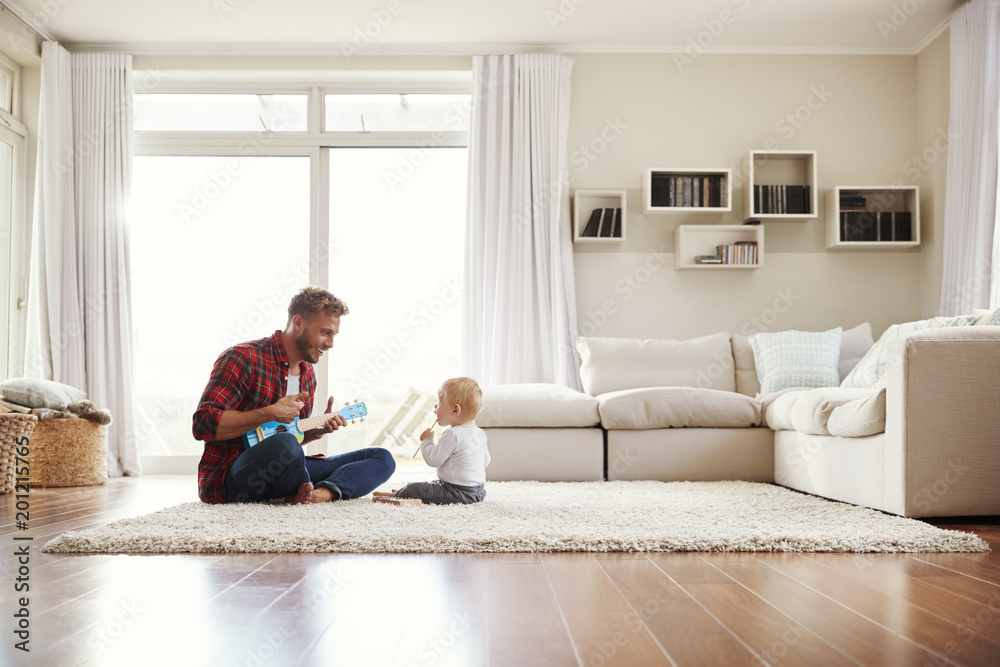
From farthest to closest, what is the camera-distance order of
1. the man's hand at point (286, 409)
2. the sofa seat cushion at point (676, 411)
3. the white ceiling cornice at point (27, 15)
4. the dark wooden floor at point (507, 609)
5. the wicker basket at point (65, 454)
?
the white ceiling cornice at point (27, 15) < the wicker basket at point (65, 454) < the sofa seat cushion at point (676, 411) < the man's hand at point (286, 409) < the dark wooden floor at point (507, 609)

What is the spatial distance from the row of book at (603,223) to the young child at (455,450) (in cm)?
230

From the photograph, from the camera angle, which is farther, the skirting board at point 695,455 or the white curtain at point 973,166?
the white curtain at point 973,166

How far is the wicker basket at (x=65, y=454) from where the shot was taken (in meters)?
3.87

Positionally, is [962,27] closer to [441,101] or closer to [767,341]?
[767,341]

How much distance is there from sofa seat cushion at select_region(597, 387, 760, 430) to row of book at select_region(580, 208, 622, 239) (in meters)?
1.40

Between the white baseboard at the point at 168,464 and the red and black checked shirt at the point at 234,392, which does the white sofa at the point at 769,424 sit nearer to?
the red and black checked shirt at the point at 234,392

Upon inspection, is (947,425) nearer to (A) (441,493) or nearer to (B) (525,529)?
(B) (525,529)

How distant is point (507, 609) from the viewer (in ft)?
4.59

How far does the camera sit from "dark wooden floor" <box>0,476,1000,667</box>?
1.14 metres

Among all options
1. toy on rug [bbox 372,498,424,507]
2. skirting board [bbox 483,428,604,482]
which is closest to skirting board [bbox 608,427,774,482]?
skirting board [bbox 483,428,604,482]

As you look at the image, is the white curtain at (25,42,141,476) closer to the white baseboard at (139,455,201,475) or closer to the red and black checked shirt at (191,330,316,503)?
the white baseboard at (139,455,201,475)

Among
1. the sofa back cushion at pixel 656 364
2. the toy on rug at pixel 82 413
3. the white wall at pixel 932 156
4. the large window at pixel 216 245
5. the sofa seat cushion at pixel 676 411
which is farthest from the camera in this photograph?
the large window at pixel 216 245

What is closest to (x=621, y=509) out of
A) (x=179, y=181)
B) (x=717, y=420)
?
(x=717, y=420)

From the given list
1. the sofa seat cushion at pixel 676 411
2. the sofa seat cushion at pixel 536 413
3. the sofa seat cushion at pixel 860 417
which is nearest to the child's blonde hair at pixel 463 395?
the sofa seat cushion at pixel 536 413
